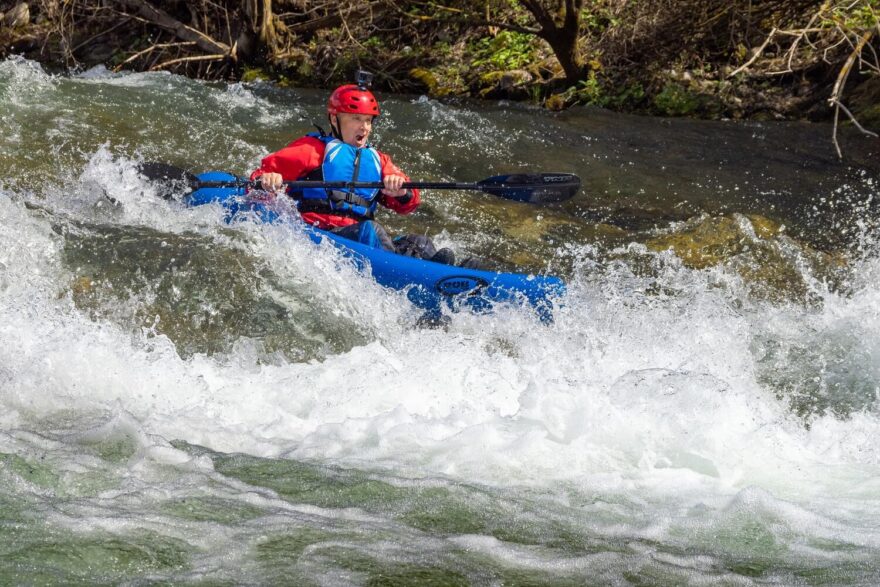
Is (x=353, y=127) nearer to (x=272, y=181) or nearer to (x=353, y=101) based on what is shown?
(x=353, y=101)

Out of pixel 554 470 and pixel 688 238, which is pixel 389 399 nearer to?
pixel 554 470

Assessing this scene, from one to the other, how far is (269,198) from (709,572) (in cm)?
371

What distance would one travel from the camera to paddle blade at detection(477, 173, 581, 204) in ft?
19.8

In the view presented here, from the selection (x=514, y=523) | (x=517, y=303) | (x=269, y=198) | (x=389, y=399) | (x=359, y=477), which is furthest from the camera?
(x=269, y=198)

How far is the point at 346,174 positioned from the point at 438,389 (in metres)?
1.98

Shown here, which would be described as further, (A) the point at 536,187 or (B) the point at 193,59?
(B) the point at 193,59

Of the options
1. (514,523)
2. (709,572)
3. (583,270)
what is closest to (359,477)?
(514,523)

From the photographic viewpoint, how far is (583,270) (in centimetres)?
656

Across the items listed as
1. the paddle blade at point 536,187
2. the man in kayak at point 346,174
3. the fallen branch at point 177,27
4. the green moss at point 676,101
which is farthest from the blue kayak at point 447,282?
the fallen branch at point 177,27

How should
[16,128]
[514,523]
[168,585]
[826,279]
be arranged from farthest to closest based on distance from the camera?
[16,128] < [826,279] < [514,523] < [168,585]

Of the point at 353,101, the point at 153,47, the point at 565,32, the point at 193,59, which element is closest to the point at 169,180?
the point at 353,101

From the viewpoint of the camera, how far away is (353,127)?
607 centimetres

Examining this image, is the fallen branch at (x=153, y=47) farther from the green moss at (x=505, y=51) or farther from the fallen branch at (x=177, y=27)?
the green moss at (x=505, y=51)

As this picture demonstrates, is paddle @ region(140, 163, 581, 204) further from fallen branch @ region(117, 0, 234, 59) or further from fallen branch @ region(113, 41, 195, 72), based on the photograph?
fallen branch @ region(117, 0, 234, 59)
